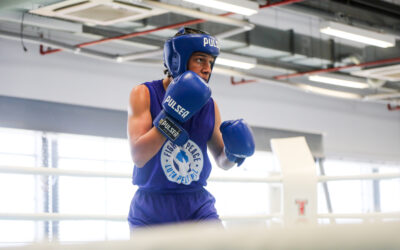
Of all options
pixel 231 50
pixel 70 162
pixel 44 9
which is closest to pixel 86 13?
pixel 44 9

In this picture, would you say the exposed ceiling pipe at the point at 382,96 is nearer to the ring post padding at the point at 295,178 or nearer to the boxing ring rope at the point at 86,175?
the boxing ring rope at the point at 86,175

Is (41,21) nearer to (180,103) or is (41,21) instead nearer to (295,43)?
(295,43)

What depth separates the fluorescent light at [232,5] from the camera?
4933 mm

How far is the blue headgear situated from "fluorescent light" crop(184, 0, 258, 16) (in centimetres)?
291

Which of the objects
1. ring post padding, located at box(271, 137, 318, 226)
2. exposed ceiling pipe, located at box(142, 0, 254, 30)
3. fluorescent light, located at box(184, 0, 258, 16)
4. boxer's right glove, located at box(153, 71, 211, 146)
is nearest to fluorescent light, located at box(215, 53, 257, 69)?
exposed ceiling pipe, located at box(142, 0, 254, 30)

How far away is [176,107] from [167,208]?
0.32 m

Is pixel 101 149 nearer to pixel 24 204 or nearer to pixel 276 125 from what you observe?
pixel 24 204

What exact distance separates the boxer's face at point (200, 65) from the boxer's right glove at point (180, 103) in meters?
0.14

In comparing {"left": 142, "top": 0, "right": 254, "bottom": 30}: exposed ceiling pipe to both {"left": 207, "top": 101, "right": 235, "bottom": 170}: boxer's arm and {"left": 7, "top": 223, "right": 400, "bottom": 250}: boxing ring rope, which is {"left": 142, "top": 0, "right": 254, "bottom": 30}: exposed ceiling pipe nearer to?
{"left": 207, "top": 101, "right": 235, "bottom": 170}: boxer's arm

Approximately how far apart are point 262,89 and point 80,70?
335 cm

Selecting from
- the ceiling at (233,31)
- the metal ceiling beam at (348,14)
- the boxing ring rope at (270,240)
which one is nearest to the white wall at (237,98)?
the ceiling at (233,31)

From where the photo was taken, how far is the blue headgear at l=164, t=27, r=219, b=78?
199 centimetres

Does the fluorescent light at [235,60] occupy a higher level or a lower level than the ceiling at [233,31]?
lower

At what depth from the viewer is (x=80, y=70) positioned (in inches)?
321
